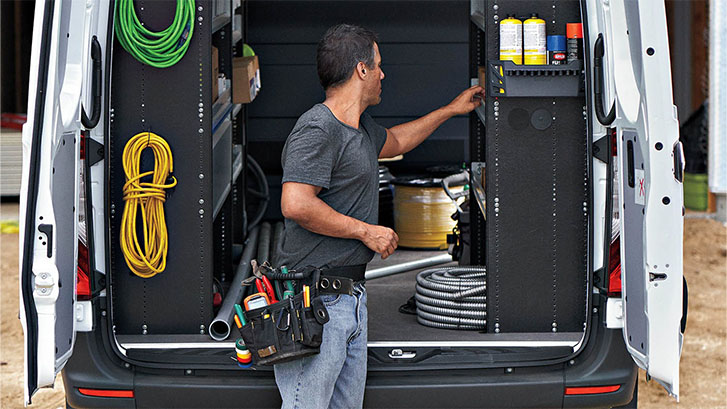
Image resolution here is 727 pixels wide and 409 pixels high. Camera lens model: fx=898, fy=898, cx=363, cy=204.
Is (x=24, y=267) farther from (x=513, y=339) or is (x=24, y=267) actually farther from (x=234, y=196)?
(x=234, y=196)

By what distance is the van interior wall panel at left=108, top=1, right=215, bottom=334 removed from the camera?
348 centimetres

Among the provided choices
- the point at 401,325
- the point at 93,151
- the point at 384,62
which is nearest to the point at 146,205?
the point at 93,151

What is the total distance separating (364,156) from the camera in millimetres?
3248

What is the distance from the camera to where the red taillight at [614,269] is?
3320 mm

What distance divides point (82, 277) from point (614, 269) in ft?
6.42

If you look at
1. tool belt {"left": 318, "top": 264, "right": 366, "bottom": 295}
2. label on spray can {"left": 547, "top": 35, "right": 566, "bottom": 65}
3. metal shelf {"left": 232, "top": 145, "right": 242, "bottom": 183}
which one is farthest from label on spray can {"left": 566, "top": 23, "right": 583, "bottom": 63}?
metal shelf {"left": 232, "top": 145, "right": 242, "bottom": 183}

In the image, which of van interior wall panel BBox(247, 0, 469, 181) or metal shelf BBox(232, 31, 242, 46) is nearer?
metal shelf BBox(232, 31, 242, 46)

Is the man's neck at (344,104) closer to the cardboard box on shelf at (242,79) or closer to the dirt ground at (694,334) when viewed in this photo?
the cardboard box on shelf at (242,79)

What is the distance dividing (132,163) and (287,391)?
1064 millimetres

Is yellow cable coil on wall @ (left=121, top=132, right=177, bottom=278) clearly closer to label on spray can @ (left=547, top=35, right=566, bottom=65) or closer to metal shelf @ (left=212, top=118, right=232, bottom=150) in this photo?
metal shelf @ (left=212, top=118, right=232, bottom=150)

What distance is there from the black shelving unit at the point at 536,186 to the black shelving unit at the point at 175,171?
1.12 meters

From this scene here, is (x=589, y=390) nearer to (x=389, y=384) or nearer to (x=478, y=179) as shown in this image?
(x=389, y=384)

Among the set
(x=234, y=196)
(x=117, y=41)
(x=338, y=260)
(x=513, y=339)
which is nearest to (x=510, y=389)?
(x=513, y=339)

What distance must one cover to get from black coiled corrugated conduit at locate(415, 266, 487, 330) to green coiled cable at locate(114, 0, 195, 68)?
4.97ft
